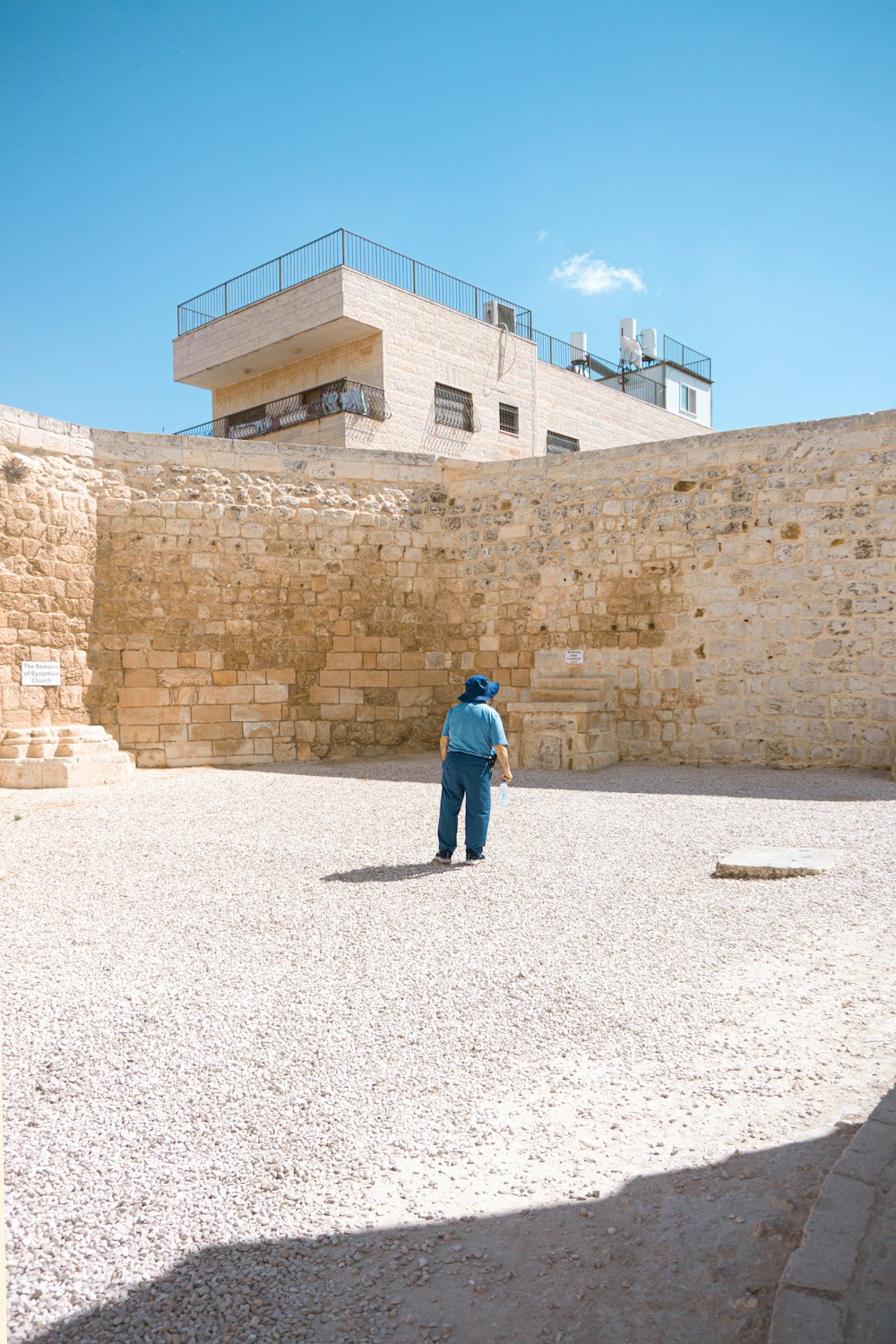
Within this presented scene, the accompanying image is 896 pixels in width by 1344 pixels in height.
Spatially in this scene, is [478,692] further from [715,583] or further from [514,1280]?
[715,583]

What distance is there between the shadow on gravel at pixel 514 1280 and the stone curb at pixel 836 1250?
16 centimetres

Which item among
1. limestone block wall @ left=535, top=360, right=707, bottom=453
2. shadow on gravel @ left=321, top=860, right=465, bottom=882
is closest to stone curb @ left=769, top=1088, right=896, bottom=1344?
shadow on gravel @ left=321, top=860, right=465, bottom=882

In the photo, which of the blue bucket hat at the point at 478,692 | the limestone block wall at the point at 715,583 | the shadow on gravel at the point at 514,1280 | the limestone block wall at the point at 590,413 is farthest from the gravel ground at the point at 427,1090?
the limestone block wall at the point at 590,413

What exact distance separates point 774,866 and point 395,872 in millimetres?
2258

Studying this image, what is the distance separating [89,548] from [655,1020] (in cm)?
905

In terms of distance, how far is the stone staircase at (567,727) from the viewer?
33.8ft

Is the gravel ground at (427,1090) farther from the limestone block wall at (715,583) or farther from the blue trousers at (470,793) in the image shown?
the limestone block wall at (715,583)

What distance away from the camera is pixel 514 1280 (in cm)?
210

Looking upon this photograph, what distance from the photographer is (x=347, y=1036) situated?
3342 mm

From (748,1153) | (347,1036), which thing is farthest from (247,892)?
(748,1153)

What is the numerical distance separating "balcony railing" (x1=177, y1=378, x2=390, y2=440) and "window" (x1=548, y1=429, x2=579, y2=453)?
559cm

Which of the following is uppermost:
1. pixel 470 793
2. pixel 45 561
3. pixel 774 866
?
pixel 45 561

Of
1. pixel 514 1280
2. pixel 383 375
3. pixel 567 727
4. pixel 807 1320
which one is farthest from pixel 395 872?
pixel 383 375

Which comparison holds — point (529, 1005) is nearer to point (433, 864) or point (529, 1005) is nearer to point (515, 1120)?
point (515, 1120)
